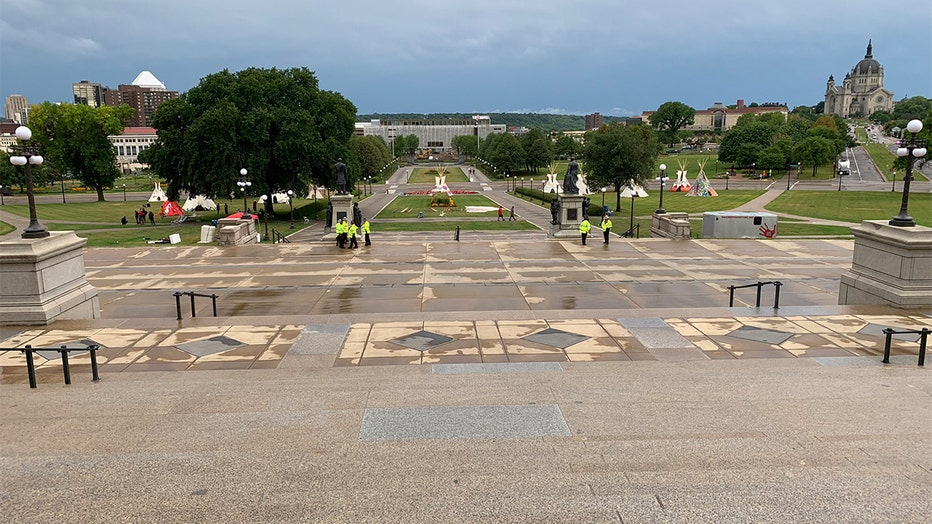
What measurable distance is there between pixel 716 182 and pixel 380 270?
84.9 meters

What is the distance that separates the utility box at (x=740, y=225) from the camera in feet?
108

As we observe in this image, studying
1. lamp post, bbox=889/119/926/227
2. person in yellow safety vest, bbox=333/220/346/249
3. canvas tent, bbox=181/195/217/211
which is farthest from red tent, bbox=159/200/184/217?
lamp post, bbox=889/119/926/227

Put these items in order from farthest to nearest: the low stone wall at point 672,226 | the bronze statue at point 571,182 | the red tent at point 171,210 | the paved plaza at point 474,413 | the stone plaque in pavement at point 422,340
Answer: the red tent at point 171,210
the bronze statue at point 571,182
the low stone wall at point 672,226
the stone plaque in pavement at point 422,340
the paved plaza at point 474,413

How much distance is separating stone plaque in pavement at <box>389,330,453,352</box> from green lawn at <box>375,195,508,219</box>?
41.8 meters

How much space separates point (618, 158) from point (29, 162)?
5000 cm

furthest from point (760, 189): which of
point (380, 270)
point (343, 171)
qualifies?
point (380, 270)

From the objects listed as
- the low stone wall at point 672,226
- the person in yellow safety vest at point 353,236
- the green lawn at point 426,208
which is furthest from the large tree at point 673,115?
the person in yellow safety vest at point 353,236

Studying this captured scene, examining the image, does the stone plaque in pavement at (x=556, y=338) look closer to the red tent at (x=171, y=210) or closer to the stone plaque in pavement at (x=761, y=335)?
the stone plaque in pavement at (x=761, y=335)

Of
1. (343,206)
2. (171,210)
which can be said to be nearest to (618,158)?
(343,206)

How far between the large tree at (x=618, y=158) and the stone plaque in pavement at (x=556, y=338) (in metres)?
46.7

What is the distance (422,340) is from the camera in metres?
11.7

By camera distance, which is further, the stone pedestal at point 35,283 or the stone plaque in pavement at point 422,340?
the stone pedestal at point 35,283

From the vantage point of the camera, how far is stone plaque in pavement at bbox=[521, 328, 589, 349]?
1148cm

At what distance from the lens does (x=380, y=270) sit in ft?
66.2
